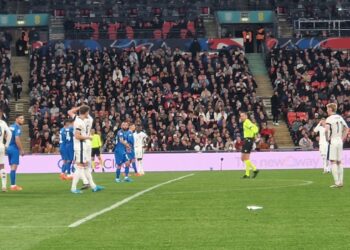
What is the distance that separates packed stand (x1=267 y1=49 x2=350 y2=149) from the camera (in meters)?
46.7

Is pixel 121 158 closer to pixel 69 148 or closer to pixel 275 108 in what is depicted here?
pixel 69 148

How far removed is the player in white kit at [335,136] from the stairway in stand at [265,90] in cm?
2334

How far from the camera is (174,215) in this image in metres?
16.1

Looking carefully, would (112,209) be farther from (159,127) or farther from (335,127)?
(159,127)

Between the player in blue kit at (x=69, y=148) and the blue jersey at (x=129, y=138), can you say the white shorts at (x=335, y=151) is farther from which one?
the player in blue kit at (x=69, y=148)

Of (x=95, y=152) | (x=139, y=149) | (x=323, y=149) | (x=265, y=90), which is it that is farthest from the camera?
(x=265, y=90)

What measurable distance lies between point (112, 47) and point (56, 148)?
15.0 meters

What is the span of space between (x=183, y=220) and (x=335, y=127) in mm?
9260

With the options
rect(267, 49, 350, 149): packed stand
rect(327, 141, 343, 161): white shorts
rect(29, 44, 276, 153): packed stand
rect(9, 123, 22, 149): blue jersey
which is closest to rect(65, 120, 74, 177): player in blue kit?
rect(9, 123, 22, 149): blue jersey

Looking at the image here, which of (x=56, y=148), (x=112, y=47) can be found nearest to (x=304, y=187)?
(x=56, y=148)

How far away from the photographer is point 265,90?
180 feet

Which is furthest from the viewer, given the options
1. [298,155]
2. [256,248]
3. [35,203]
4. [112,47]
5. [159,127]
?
[112,47]

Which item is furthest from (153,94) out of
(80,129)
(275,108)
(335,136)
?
(80,129)

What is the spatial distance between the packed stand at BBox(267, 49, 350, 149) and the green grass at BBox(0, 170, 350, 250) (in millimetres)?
23357
